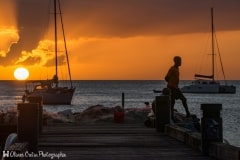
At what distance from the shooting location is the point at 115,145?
15805mm

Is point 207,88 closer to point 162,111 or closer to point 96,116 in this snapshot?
point 96,116

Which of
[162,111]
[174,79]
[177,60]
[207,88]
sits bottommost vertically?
[162,111]

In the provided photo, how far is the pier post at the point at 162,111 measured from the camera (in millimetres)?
19328

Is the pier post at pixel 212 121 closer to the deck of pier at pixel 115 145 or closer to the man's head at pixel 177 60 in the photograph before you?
the deck of pier at pixel 115 145

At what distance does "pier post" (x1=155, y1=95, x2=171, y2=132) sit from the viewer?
63.4ft

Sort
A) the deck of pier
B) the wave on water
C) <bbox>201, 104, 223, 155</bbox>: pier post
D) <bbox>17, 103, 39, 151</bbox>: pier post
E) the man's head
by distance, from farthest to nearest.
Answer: the wave on water < the man's head < the deck of pier < <bbox>17, 103, 39, 151</bbox>: pier post < <bbox>201, 104, 223, 155</bbox>: pier post

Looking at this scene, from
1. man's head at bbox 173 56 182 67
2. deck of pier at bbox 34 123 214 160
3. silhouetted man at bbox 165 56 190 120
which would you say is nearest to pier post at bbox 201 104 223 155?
deck of pier at bbox 34 123 214 160

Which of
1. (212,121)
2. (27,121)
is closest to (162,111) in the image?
(212,121)

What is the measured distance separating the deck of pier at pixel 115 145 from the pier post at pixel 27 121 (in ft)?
3.02

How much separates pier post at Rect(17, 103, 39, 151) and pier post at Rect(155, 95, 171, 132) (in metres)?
6.48

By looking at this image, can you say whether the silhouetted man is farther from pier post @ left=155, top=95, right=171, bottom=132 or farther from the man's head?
pier post @ left=155, top=95, right=171, bottom=132

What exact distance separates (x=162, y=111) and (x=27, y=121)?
696cm

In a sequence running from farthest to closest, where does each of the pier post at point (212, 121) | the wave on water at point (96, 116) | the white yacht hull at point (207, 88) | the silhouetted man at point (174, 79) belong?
the white yacht hull at point (207, 88)
the wave on water at point (96, 116)
the silhouetted man at point (174, 79)
the pier post at point (212, 121)

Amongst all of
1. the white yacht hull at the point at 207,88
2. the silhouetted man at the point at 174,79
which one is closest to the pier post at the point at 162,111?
the silhouetted man at the point at 174,79
